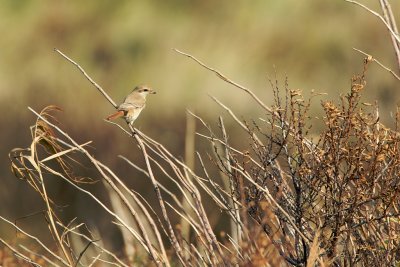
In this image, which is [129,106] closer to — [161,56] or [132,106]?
[132,106]

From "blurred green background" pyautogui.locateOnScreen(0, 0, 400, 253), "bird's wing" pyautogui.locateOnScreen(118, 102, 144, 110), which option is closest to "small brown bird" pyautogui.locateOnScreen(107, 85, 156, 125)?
"bird's wing" pyautogui.locateOnScreen(118, 102, 144, 110)

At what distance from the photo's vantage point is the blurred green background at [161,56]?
7934 millimetres

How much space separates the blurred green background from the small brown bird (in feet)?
10.5

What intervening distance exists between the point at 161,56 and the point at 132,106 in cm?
460

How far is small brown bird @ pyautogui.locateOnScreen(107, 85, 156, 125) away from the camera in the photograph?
3.89 metres

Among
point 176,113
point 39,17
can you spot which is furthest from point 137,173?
point 39,17

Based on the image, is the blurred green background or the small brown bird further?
the blurred green background

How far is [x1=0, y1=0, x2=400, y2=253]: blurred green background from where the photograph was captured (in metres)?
7.93

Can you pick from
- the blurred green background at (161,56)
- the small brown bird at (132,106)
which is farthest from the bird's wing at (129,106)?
the blurred green background at (161,56)

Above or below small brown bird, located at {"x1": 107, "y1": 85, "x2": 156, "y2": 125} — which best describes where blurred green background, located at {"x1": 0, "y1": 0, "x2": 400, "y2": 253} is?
above

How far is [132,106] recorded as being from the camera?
4020 mm

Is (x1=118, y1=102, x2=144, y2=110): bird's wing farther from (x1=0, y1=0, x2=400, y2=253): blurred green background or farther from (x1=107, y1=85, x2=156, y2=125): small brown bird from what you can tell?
(x1=0, y1=0, x2=400, y2=253): blurred green background

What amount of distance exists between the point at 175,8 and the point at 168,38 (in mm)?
472

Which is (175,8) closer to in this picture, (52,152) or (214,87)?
(214,87)
